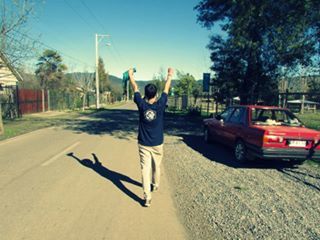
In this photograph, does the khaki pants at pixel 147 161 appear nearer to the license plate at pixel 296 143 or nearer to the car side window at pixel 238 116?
the license plate at pixel 296 143

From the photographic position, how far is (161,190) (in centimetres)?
530

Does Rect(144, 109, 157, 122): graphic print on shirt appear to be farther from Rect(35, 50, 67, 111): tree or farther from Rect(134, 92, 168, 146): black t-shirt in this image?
Rect(35, 50, 67, 111): tree

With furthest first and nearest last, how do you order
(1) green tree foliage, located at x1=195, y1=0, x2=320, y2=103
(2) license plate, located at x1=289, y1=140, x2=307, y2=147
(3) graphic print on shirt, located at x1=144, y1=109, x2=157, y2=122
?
(1) green tree foliage, located at x1=195, y1=0, x2=320, y2=103 < (2) license plate, located at x1=289, y1=140, x2=307, y2=147 < (3) graphic print on shirt, located at x1=144, y1=109, x2=157, y2=122

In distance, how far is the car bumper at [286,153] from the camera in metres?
6.52

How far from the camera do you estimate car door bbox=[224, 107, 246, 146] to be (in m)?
7.85

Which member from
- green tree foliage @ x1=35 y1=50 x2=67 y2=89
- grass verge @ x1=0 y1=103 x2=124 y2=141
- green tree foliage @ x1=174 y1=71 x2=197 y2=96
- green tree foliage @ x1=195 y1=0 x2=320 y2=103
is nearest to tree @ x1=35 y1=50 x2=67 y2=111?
green tree foliage @ x1=35 y1=50 x2=67 y2=89

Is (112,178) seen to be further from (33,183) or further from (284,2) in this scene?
(284,2)

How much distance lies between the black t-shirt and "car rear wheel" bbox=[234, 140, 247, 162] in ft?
11.7

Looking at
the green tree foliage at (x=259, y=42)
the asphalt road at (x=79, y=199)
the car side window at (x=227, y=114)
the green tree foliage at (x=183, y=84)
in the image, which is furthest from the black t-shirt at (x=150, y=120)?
the green tree foliage at (x=183, y=84)

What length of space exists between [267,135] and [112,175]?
377 centimetres

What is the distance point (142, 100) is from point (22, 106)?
21627 mm

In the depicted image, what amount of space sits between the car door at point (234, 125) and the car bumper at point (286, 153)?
1.14 meters

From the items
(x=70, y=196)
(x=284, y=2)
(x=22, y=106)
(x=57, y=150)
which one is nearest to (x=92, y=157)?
(x=57, y=150)

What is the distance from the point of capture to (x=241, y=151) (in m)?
7.54
